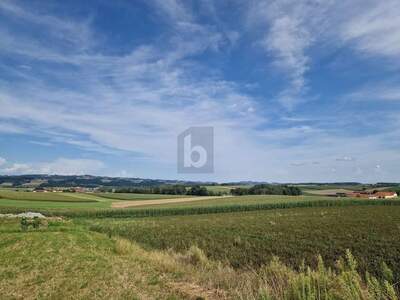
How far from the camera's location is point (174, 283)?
27.3 feet

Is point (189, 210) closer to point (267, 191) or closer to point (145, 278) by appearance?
point (145, 278)

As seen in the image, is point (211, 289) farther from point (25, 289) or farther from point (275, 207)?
point (275, 207)

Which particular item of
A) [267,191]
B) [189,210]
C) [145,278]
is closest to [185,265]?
[145,278]

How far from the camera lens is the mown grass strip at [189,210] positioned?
48750mm

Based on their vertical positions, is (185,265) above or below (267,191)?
below

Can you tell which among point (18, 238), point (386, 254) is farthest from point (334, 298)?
point (18, 238)

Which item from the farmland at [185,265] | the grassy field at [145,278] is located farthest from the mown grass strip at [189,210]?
the grassy field at [145,278]

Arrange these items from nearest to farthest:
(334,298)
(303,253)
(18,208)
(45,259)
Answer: (334,298) < (45,259) < (303,253) < (18,208)

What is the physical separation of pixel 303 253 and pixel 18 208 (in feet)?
153

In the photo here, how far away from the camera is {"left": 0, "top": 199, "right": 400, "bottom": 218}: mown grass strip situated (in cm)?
4875

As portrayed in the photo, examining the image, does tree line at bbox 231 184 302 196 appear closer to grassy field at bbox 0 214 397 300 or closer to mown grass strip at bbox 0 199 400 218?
mown grass strip at bbox 0 199 400 218

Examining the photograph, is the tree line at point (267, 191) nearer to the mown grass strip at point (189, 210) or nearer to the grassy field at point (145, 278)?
the mown grass strip at point (189, 210)

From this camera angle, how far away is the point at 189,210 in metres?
56.5

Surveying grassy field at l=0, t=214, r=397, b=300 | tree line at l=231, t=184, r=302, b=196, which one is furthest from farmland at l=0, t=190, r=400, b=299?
tree line at l=231, t=184, r=302, b=196
